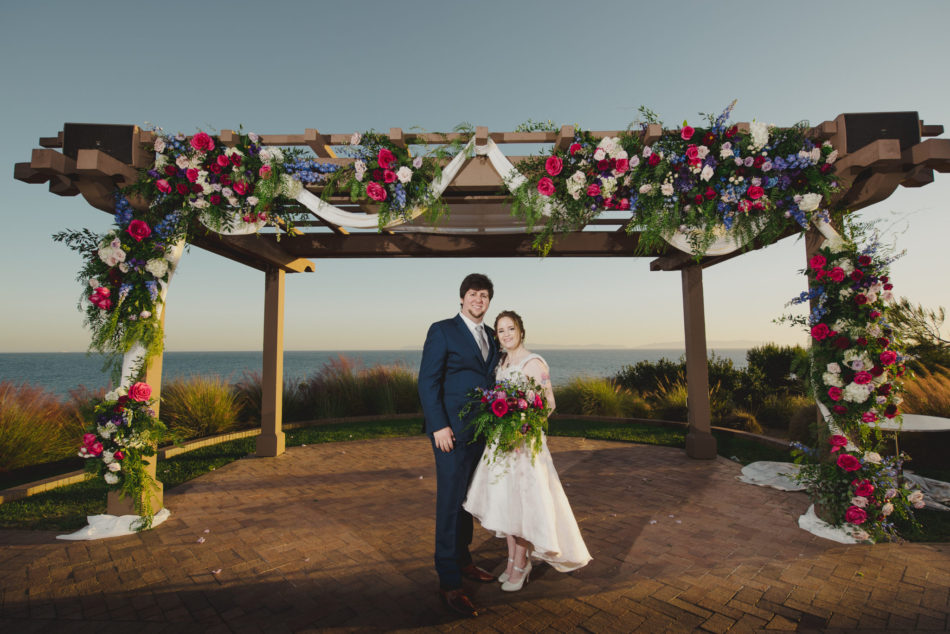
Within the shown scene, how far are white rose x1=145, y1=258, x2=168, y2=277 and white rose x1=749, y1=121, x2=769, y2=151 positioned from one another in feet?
17.8

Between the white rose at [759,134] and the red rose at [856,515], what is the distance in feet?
10.4

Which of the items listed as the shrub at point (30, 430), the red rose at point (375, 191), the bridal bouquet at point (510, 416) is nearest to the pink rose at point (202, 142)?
the red rose at point (375, 191)

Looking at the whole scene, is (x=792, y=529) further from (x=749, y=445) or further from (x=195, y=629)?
(x=195, y=629)

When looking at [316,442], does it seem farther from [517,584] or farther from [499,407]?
[499,407]

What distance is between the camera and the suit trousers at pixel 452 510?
2.62 meters

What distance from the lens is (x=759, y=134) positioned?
3.51m

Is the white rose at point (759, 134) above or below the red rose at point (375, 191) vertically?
above

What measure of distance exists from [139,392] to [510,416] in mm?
3478

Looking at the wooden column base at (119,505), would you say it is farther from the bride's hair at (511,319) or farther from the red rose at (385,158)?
the red rose at (385,158)

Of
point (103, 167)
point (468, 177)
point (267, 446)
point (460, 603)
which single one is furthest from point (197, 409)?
point (460, 603)

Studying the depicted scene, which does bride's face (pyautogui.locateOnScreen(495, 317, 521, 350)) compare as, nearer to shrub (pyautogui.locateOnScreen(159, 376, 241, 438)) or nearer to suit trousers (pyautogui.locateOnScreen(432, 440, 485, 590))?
suit trousers (pyautogui.locateOnScreen(432, 440, 485, 590))

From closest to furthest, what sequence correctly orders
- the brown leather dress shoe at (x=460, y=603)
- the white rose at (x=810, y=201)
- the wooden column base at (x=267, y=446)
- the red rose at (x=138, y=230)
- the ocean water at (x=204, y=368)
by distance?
the brown leather dress shoe at (x=460, y=603) < the white rose at (x=810, y=201) < the red rose at (x=138, y=230) < the wooden column base at (x=267, y=446) < the ocean water at (x=204, y=368)

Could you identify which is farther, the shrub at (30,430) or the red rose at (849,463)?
the shrub at (30,430)

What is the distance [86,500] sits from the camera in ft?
15.5
